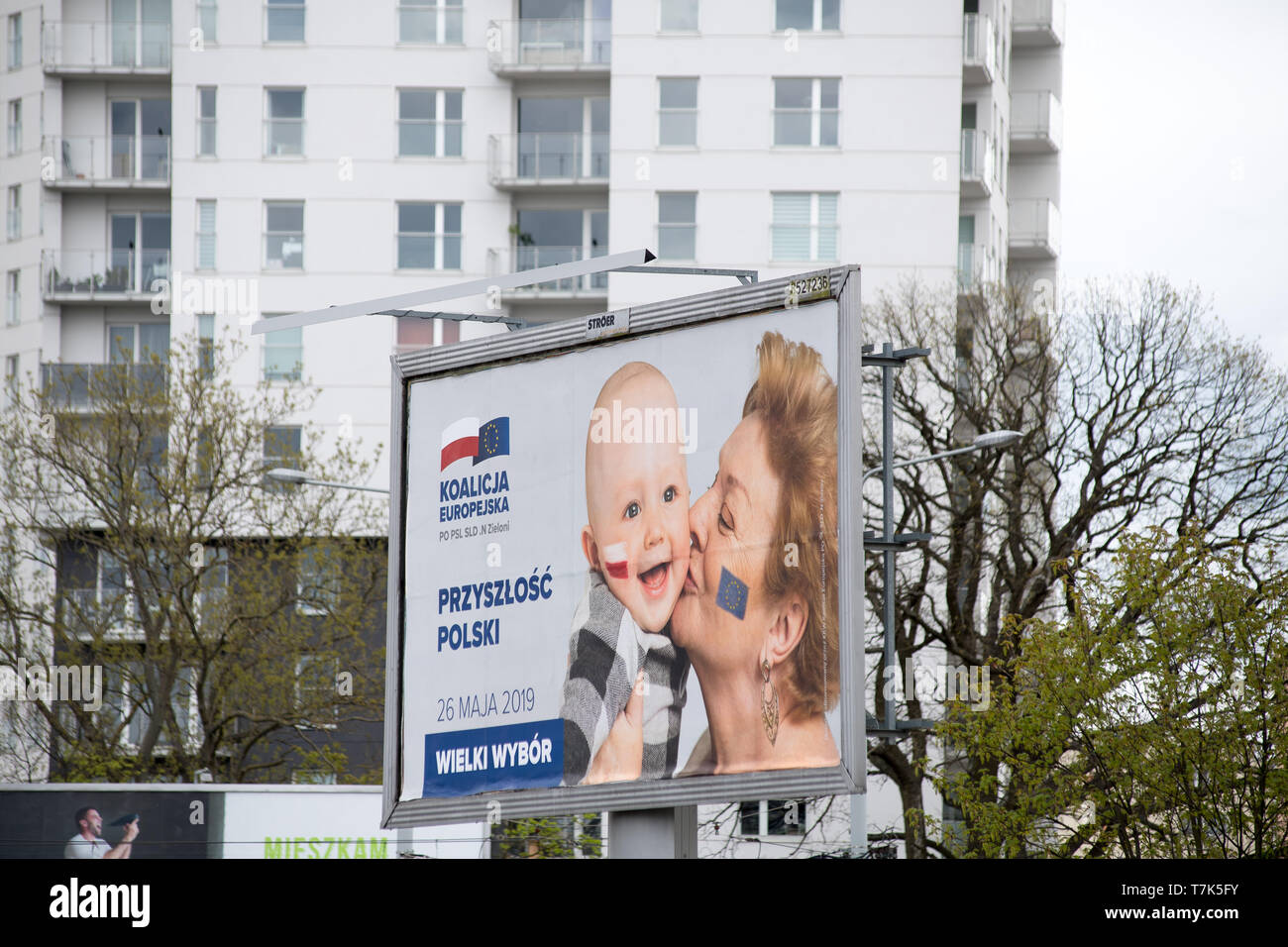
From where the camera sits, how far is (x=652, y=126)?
2030 inches

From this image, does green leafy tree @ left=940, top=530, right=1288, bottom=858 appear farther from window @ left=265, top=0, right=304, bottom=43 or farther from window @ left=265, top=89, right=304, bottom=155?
window @ left=265, top=0, right=304, bottom=43

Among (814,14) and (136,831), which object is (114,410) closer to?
(136,831)

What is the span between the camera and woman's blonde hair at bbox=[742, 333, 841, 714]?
13.1 metres

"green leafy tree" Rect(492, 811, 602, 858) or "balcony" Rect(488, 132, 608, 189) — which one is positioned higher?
"balcony" Rect(488, 132, 608, 189)

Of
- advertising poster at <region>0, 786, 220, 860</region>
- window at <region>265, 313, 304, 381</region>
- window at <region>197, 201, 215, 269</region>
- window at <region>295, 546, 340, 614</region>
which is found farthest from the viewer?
window at <region>197, 201, 215, 269</region>

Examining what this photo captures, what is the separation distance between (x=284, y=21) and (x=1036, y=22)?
2311 cm

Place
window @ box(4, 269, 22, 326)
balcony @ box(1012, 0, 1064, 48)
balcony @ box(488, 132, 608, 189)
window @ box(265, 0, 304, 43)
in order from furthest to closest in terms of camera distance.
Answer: balcony @ box(1012, 0, 1064, 48), window @ box(4, 269, 22, 326), window @ box(265, 0, 304, 43), balcony @ box(488, 132, 608, 189)

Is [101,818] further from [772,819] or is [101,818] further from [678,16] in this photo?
[678,16]

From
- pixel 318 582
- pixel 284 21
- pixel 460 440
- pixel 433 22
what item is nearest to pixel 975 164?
pixel 433 22

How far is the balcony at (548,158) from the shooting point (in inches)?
2117

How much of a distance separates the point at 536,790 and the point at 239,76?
43090 mm

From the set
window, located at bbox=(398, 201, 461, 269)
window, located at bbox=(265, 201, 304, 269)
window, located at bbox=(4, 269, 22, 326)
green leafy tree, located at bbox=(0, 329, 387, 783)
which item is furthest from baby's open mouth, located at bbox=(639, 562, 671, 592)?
window, located at bbox=(4, 269, 22, 326)

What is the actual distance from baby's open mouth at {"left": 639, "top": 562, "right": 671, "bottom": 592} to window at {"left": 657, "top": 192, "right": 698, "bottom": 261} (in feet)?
121
